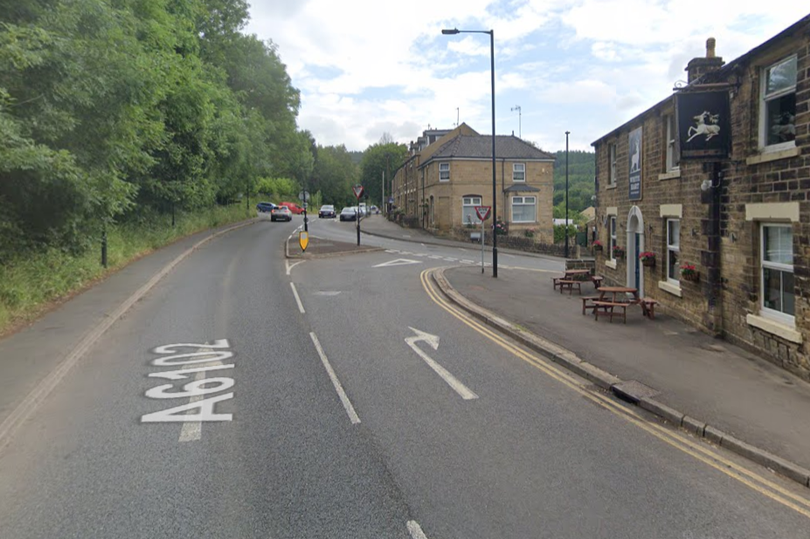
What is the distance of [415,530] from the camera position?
14.7 feet

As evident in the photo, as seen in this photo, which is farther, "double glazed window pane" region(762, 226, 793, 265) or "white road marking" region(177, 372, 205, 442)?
"double glazed window pane" region(762, 226, 793, 265)

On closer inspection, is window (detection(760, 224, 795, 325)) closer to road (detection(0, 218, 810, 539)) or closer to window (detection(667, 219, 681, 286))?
window (detection(667, 219, 681, 286))

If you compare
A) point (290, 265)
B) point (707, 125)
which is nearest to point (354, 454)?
point (707, 125)

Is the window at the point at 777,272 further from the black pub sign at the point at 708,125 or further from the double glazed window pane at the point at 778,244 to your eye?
the black pub sign at the point at 708,125

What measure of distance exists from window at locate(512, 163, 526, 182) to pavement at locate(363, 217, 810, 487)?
33.4 metres

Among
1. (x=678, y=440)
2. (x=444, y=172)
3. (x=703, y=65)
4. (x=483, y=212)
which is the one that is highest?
(x=444, y=172)

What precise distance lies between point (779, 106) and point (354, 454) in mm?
9073

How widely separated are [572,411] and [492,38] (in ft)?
Answer: 55.4

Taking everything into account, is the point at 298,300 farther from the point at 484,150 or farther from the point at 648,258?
the point at 484,150

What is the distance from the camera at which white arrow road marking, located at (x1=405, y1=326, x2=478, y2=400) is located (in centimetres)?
798

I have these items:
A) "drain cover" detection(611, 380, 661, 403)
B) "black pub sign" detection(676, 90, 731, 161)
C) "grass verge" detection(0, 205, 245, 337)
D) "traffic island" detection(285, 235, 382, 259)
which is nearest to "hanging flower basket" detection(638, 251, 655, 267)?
"black pub sign" detection(676, 90, 731, 161)

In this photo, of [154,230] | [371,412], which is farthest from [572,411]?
[154,230]

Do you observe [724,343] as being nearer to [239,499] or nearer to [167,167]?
[239,499]

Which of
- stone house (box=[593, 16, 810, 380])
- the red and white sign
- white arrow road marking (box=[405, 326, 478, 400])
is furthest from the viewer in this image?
the red and white sign
